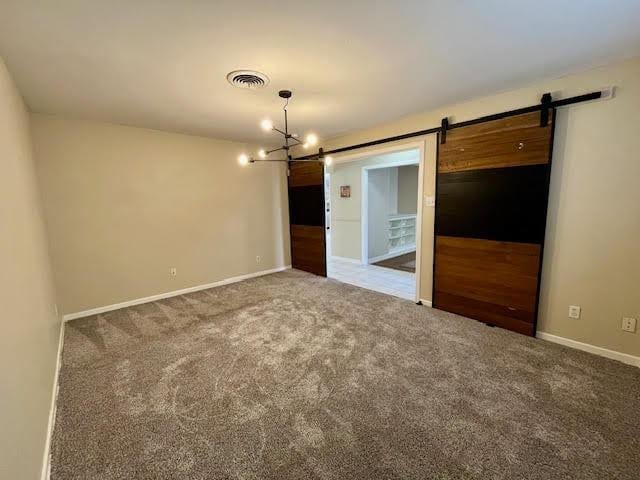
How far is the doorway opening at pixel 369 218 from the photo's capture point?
5.47 metres

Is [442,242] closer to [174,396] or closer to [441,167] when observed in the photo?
[441,167]

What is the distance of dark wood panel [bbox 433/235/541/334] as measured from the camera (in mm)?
2758

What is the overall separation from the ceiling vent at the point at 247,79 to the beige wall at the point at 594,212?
244cm

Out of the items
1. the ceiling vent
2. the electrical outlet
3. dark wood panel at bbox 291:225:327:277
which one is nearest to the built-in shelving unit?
dark wood panel at bbox 291:225:327:277

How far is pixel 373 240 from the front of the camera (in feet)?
20.5

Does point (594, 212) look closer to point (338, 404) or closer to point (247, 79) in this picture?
point (338, 404)

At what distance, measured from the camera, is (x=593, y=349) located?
8.09ft

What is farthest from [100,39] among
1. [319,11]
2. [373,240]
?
[373,240]

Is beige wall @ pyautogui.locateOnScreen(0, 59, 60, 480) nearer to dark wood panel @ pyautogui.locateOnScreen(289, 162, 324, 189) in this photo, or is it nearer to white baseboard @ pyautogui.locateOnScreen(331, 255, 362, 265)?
dark wood panel @ pyautogui.locateOnScreen(289, 162, 324, 189)

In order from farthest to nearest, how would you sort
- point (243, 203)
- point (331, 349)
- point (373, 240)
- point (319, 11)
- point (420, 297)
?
point (373, 240)
point (243, 203)
point (420, 297)
point (331, 349)
point (319, 11)

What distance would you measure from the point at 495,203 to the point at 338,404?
2.53 m

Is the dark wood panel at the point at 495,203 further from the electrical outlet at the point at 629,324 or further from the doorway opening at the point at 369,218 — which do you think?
the doorway opening at the point at 369,218

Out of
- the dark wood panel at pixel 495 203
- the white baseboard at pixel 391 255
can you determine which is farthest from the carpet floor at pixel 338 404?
the white baseboard at pixel 391 255

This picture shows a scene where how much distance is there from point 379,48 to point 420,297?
115 inches
